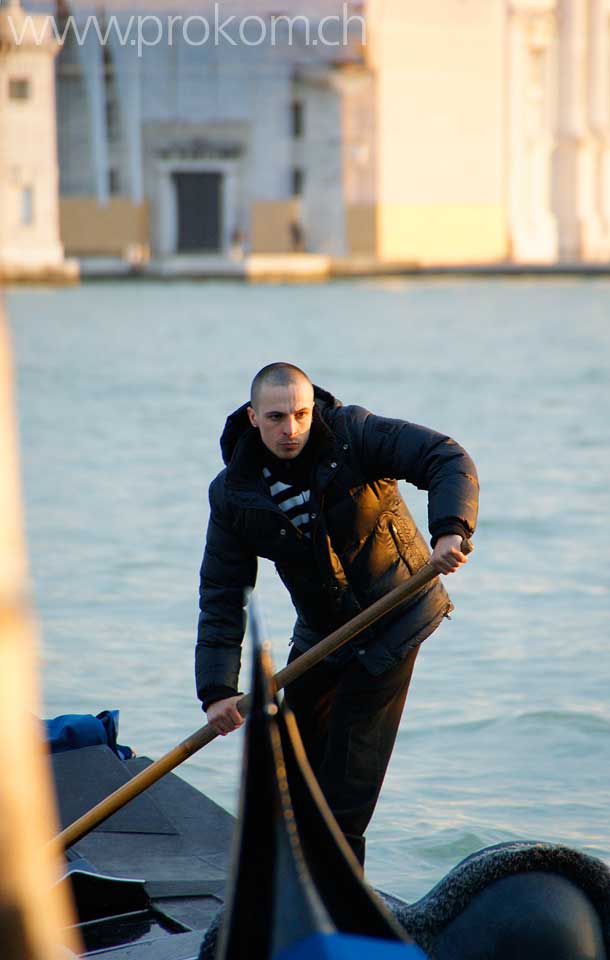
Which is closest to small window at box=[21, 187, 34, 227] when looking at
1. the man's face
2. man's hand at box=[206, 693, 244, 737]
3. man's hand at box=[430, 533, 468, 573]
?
the man's face

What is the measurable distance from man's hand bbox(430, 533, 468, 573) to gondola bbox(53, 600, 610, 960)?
0.57 meters

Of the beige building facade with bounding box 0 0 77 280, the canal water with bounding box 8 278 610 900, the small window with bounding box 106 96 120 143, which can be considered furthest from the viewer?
the small window with bounding box 106 96 120 143

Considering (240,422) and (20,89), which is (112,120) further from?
(240,422)

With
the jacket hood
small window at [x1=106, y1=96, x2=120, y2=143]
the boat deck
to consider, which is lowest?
the boat deck

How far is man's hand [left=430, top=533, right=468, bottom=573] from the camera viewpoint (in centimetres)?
352

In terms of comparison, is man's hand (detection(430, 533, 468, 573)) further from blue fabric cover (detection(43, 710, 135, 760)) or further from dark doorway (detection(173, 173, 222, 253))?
dark doorway (detection(173, 173, 222, 253))

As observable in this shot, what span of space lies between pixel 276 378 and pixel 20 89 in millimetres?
51110

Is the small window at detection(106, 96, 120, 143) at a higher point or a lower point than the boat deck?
higher

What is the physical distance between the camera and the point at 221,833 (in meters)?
4.53

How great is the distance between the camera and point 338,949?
2324 mm

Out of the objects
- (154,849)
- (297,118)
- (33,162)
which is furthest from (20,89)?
(154,849)

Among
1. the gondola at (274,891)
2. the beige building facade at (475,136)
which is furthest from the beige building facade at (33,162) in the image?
the gondola at (274,891)

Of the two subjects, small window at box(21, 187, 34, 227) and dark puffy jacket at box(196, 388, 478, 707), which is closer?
dark puffy jacket at box(196, 388, 478, 707)

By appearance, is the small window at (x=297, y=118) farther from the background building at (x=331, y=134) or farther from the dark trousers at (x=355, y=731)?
the dark trousers at (x=355, y=731)
